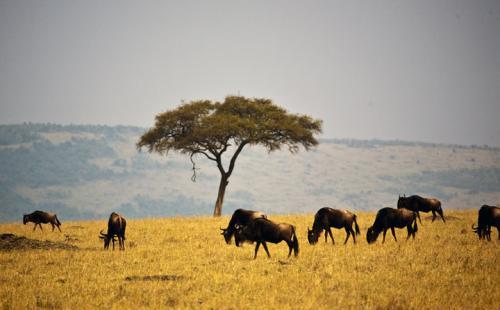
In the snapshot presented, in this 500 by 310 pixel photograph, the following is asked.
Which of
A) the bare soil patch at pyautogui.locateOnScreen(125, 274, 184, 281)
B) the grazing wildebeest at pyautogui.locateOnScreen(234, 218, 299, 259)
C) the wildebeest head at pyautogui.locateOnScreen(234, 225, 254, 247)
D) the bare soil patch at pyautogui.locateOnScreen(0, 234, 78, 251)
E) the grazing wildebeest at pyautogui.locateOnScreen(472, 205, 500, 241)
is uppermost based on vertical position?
the grazing wildebeest at pyautogui.locateOnScreen(472, 205, 500, 241)

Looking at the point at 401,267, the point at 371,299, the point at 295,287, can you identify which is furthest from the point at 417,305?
the point at 401,267

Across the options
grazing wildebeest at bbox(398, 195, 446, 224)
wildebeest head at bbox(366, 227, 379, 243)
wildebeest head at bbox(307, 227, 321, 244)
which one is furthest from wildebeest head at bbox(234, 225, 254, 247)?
grazing wildebeest at bbox(398, 195, 446, 224)

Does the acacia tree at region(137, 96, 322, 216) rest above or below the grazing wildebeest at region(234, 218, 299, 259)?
above

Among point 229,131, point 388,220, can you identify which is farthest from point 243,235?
point 229,131

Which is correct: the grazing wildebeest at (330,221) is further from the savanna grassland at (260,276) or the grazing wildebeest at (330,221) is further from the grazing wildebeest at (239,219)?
the grazing wildebeest at (239,219)

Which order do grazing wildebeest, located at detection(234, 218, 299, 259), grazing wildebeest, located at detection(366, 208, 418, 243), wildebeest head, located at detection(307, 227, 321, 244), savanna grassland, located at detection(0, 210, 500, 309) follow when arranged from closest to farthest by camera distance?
savanna grassland, located at detection(0, 210, 500, 309), grazing wildebeest, located at detection(234, 218, 299, 259), wildebeest head, located at detection(307, 227, 321, 244), grazing wildebeest, located at detection(366, 208, 418, 243)

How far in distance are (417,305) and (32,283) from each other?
10260mm

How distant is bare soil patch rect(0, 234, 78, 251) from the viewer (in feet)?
81.7

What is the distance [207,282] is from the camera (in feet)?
57.0

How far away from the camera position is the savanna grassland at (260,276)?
15109 millimetres

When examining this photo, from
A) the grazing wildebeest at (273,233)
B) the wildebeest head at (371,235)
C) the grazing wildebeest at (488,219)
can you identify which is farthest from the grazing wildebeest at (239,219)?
the grazing wildebeest at (488,219)

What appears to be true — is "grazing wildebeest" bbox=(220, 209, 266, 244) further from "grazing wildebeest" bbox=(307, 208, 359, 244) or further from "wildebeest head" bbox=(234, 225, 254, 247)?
"grazing wildebeest" bbox=(307, 208, 359, 244)

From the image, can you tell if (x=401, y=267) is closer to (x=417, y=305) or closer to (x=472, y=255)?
(x=472, y=255)

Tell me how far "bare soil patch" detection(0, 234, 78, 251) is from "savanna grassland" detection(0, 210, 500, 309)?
31.3 inches
